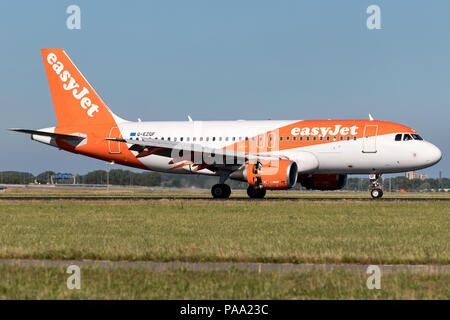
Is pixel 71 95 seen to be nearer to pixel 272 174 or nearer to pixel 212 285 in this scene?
pixel 272 174

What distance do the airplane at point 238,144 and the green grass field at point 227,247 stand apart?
911cm

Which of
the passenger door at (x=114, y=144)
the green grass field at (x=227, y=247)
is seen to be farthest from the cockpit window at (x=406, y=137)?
the passenger door at (x=114, y=144)

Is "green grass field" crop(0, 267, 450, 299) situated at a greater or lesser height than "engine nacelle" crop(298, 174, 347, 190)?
lesser

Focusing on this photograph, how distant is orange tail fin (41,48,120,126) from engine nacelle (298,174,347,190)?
1415 centimetres

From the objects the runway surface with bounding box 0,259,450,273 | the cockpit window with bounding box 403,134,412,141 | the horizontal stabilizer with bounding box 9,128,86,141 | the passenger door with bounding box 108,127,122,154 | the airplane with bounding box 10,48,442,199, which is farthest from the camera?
the passenger door with bounding box 108,127,122,154

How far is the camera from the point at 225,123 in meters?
44.8

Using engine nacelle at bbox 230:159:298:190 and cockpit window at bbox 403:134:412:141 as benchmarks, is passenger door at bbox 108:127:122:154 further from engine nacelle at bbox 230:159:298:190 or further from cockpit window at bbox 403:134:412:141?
cockpit window at bbox 403:134:412:141

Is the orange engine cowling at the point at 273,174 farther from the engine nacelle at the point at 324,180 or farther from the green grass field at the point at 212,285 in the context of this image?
the green grass field at the point at 212,285

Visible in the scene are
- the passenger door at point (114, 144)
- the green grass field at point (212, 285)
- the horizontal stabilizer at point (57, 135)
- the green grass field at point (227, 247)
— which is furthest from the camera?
the passenger door at point (114, 144)

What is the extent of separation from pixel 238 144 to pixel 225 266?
29.6m

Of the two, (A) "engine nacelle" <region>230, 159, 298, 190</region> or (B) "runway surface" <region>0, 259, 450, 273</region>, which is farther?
(A) "engine nacelle" <region>230, 159, 298, 190</region>

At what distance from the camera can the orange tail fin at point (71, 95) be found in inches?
1882

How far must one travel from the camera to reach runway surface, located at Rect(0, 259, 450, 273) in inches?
515

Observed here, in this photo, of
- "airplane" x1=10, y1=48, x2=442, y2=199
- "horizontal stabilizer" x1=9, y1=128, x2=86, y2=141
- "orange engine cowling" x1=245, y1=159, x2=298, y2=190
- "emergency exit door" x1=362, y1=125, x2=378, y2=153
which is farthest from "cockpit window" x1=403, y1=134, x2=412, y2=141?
"horizontal stabilizer" x1=9, y1=128, x2=86, y2=141
